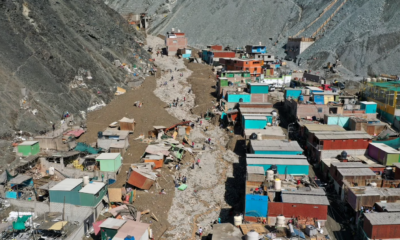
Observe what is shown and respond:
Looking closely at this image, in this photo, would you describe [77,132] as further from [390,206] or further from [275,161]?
[390,206]

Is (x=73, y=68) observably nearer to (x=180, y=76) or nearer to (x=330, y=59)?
(x=180, y=76)

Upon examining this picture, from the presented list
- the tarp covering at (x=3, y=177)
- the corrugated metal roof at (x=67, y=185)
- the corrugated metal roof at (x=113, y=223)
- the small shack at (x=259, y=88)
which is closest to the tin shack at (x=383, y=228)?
the corrugated metal roof at (x=113, y=223)

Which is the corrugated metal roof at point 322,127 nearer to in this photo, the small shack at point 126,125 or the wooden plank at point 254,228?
the wooden plank at point 254,228

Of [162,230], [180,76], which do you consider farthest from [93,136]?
[180,76]

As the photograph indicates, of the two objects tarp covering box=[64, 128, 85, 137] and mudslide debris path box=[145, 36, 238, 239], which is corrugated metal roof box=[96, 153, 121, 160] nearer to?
mudslide debris path box=[145, 36, 238, 239]

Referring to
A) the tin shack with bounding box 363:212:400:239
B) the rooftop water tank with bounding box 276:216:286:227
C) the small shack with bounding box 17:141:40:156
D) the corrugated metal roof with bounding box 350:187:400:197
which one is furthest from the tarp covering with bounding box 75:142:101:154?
the tin shack with bounding box 363:212:400:239

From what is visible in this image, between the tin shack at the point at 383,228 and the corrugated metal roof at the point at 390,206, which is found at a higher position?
the corrugated metal roof at the point at 390,206

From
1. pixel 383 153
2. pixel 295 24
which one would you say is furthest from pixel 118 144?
pixel 295 24
